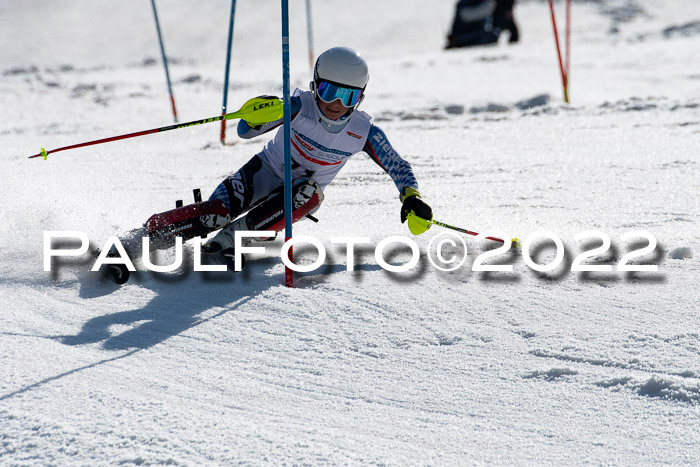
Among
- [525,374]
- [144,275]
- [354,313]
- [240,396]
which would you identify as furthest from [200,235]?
[525,374]

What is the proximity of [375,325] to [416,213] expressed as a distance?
794 millimetres

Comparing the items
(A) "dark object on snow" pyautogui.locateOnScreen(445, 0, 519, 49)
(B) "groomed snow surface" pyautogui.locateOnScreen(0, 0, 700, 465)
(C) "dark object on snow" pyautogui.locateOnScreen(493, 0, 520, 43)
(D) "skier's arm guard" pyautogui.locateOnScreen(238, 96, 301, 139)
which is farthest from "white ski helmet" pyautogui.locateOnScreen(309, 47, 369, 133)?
(C) "dark object on snow" pyautogui.locateOnScreen(493, 0, 520, 43)

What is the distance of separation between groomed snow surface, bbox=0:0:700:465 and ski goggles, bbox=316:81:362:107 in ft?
2.79

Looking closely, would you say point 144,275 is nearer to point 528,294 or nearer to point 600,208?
point 528,294

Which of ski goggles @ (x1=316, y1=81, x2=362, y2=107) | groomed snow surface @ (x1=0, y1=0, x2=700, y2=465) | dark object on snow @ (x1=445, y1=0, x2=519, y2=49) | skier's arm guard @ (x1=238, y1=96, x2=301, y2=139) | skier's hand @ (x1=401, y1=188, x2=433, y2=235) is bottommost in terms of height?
groomed snow surface @ (x1=0, y1=0, x2=700, y2=465)

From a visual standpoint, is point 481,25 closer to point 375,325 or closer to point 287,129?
point 287,129

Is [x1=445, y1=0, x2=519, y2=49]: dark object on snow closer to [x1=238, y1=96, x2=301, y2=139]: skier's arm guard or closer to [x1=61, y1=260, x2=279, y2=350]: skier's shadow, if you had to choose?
[x1=238, y1=96, x2=301, y2=139]: skier's arm guard

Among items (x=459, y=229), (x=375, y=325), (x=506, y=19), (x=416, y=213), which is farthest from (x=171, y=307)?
(x=506, y=19)

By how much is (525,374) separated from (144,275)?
1949mm

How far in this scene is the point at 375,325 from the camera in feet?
10.4

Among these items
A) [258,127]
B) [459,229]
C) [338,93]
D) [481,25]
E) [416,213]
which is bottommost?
[459,229]

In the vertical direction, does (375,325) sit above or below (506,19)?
below

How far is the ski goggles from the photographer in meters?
3.70

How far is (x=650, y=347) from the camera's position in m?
2.88
